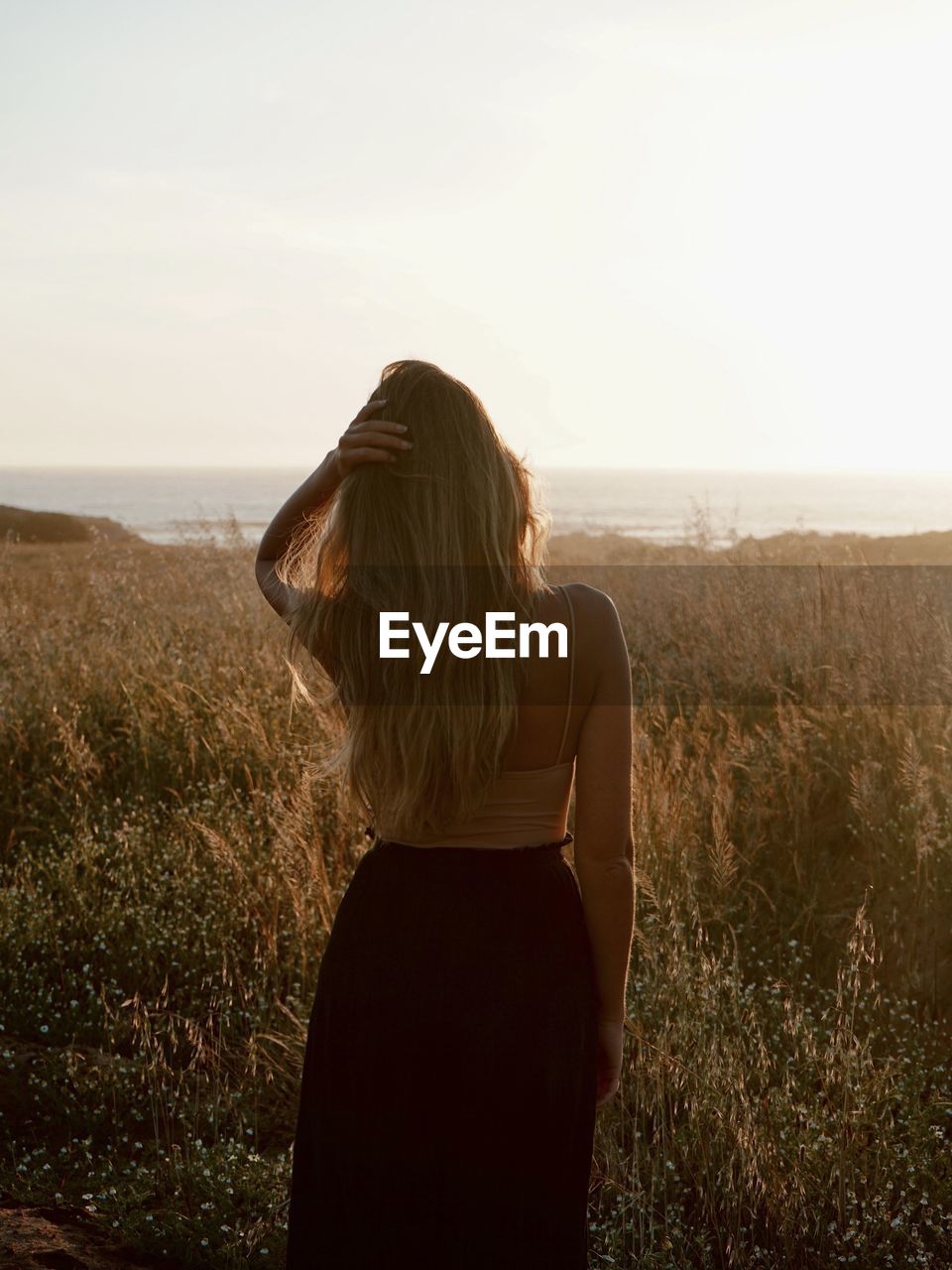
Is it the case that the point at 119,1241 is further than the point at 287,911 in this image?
No

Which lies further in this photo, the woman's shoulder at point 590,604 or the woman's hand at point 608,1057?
the woman's hand at point 608,1057

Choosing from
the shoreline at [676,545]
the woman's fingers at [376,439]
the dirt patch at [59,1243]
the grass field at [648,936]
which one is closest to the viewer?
the woman's fingers at [376,439]

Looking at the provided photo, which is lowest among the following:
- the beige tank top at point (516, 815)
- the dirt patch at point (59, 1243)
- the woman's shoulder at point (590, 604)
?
the dirt patch at point (59, 1243)

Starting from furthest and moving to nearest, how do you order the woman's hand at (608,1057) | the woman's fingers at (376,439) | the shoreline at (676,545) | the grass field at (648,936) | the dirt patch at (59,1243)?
the shoreline at (676,545)
the grass field at (648,936)
the dirt patch at (59,1243)
the woman's hand at (608,1057)
the woman's fingers at (376,439)

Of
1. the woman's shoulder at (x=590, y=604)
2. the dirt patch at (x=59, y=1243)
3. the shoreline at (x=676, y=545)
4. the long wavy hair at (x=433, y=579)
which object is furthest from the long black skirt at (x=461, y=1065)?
the dirt patch at (x=59, y=1243)

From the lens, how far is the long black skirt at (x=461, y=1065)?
2014mm

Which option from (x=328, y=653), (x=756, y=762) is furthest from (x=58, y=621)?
(x=328, y=653)

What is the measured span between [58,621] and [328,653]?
6302 mm

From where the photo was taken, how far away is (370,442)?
195 cm

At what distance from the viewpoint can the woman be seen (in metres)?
1.94

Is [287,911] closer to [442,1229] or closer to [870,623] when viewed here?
[442,1229]

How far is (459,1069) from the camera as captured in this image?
201cm

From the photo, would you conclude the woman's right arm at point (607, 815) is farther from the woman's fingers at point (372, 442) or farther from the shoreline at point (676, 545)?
the woman's fingers at point (372, 442)

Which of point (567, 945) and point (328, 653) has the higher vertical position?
point (328, 653)
